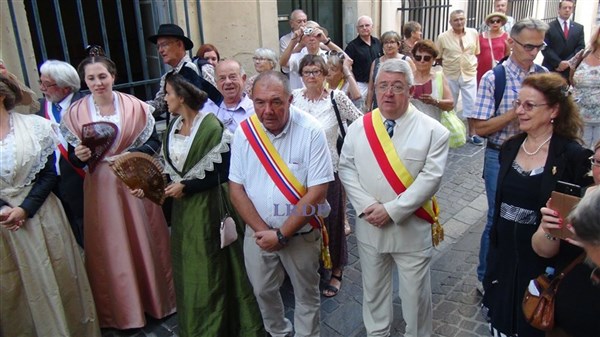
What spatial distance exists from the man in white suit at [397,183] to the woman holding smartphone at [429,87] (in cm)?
159

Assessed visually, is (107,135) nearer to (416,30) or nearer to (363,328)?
(363,328)

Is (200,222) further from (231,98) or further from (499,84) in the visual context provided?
(499,84)

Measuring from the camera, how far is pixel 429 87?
471 centimetres

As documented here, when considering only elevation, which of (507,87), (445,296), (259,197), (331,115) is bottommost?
(445,296)

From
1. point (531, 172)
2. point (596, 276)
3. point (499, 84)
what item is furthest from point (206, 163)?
point (596, 276)

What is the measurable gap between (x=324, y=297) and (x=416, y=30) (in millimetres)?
4816

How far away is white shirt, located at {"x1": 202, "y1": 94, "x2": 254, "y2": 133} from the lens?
13.4ft

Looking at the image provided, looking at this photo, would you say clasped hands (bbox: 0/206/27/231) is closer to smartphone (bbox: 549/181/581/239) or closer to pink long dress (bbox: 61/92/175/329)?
pink long dress (bbox: 61/92/175/329)

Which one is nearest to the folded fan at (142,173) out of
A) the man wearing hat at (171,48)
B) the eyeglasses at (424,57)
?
the man wearing hat at (171,48)

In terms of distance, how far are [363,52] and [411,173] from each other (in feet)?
14.0

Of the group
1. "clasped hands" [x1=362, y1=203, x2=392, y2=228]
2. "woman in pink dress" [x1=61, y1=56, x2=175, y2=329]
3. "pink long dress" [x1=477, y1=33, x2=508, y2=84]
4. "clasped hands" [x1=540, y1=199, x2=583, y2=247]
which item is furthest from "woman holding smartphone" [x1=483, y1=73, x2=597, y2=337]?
"pink long dress" [x1=477, y1=33, x2=508, y2=84]

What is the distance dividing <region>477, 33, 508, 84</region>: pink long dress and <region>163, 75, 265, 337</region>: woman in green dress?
6.29 m

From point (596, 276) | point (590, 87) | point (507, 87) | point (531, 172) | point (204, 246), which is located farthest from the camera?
point (590, 87)

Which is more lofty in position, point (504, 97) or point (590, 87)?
point (504, 97)
